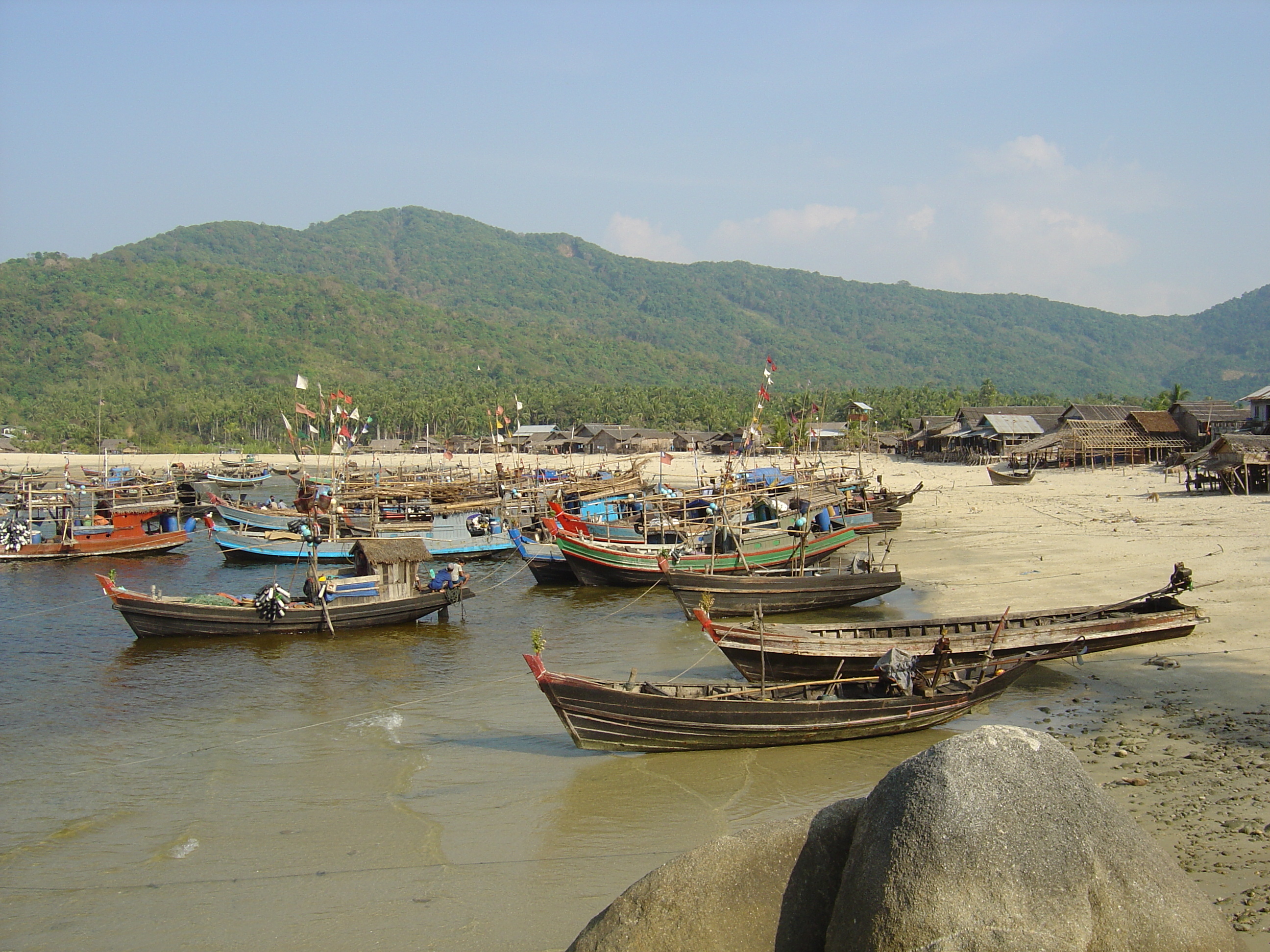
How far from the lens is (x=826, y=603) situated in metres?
21.4

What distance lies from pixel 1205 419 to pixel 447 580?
47.1 m

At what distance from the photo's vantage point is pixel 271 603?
20.4 meters

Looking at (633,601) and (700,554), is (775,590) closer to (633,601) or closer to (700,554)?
(700,554)

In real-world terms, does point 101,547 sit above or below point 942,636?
below

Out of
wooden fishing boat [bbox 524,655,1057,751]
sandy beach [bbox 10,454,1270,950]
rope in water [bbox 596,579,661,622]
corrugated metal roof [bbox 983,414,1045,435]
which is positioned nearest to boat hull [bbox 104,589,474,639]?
rope in water [bbox 596,579,661,622]

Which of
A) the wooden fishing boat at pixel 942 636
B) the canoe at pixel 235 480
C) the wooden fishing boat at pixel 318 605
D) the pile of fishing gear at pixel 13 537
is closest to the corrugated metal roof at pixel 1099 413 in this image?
the wooden fishing boat at pixel 942 636

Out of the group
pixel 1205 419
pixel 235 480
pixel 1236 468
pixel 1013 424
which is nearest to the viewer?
pixel 1236 468

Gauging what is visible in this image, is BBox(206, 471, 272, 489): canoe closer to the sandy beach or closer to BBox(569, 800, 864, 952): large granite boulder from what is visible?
the sandy beach

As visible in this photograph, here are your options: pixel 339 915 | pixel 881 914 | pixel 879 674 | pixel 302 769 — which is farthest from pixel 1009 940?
pixel 302 769

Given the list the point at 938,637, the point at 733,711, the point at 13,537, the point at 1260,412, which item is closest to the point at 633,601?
the point at 938,637

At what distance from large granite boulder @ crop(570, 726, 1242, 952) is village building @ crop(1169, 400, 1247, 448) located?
55.3 m

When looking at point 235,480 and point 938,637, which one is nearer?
point 938,637

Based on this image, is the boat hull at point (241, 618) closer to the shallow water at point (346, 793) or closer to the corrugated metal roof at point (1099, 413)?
the shallow water at point (346, 793)

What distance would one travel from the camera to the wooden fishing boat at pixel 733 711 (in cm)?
1203
